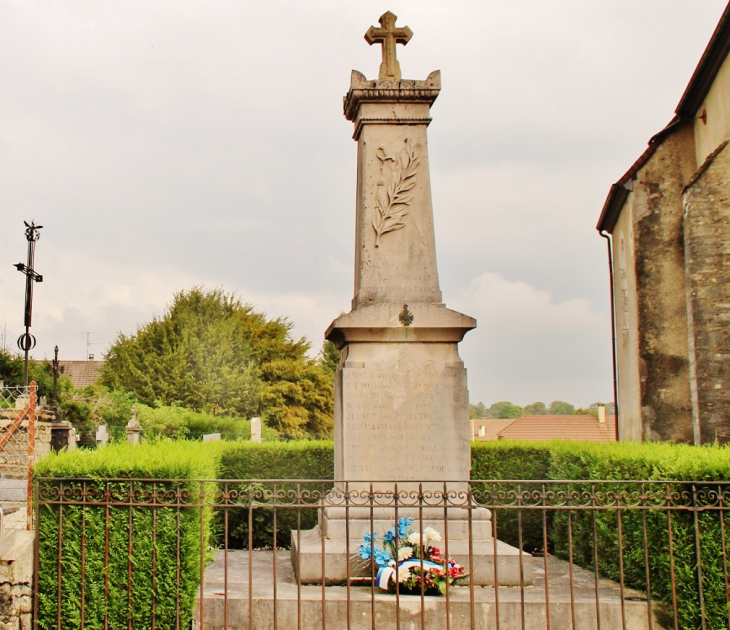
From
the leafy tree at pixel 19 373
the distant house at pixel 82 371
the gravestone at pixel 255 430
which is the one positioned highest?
the distant house at pixel 82 371

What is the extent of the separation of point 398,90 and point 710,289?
774cm

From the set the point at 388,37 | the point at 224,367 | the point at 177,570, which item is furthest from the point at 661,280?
the point at 224,367

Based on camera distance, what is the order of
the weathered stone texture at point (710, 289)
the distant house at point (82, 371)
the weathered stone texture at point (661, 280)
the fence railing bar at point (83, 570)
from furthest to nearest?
the distant house at point (82, 371)
the weathered stone texture at point (661, 280)
the weathered stone texture at point (710, 289)
the fence railing bar at point (83, 570)

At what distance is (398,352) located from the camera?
793cm

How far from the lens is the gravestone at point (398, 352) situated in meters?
7.59

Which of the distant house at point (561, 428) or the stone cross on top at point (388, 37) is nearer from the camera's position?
the stone cross on top at point (388, 37)

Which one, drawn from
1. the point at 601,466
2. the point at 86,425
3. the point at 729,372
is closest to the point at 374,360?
the point at 601,466

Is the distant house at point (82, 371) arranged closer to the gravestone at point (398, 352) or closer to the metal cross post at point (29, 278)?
the metal cross post at point (29, 278)

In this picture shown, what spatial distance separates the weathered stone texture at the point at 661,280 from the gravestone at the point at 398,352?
9616 millimetres

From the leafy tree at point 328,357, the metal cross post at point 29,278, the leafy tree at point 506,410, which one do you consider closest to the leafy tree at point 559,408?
the leafy tree at point 506,410

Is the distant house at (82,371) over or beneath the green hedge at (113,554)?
over

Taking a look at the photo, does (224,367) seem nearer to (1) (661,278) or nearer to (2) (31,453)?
(1) (661,278)

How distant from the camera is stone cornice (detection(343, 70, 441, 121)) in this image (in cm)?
834

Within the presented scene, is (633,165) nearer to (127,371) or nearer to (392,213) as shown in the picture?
(392,213)
